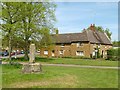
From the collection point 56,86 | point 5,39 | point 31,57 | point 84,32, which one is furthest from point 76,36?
point 56,86

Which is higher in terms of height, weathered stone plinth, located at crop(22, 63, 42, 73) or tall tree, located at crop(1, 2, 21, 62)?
tall tree, located at crop(1, 2, 21, 62)

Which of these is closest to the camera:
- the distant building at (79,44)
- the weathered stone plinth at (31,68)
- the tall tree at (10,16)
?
the weathered stone plinth at (31,68)

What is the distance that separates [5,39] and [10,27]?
712cm

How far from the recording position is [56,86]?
12875 millimetres

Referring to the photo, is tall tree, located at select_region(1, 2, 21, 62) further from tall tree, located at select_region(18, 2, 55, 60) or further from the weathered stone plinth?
the weathered stone plinth

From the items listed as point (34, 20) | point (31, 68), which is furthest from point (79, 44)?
point (31, 68)

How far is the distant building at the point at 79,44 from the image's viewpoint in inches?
2376

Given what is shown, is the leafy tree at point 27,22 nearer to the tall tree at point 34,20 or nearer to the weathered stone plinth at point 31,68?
the tall tree at point 34,20

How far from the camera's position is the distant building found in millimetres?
60344

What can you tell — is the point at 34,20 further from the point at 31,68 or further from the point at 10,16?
the point at 31,68

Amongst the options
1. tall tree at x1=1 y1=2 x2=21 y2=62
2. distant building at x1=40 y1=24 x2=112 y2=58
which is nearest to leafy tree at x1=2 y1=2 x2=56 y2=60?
tall tree at x1=1 y1=2 x2=21 y2=62

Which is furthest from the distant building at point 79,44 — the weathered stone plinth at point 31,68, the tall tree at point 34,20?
the weathered stone plinth at point 31,68

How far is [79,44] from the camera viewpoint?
61.3m

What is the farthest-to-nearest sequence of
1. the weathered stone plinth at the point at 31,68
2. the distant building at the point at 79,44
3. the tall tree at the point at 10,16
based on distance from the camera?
the distant building at the point at 79,44 → the tall tree at the point at 10,16 → the weathered stone plinth at the point at 31,68
